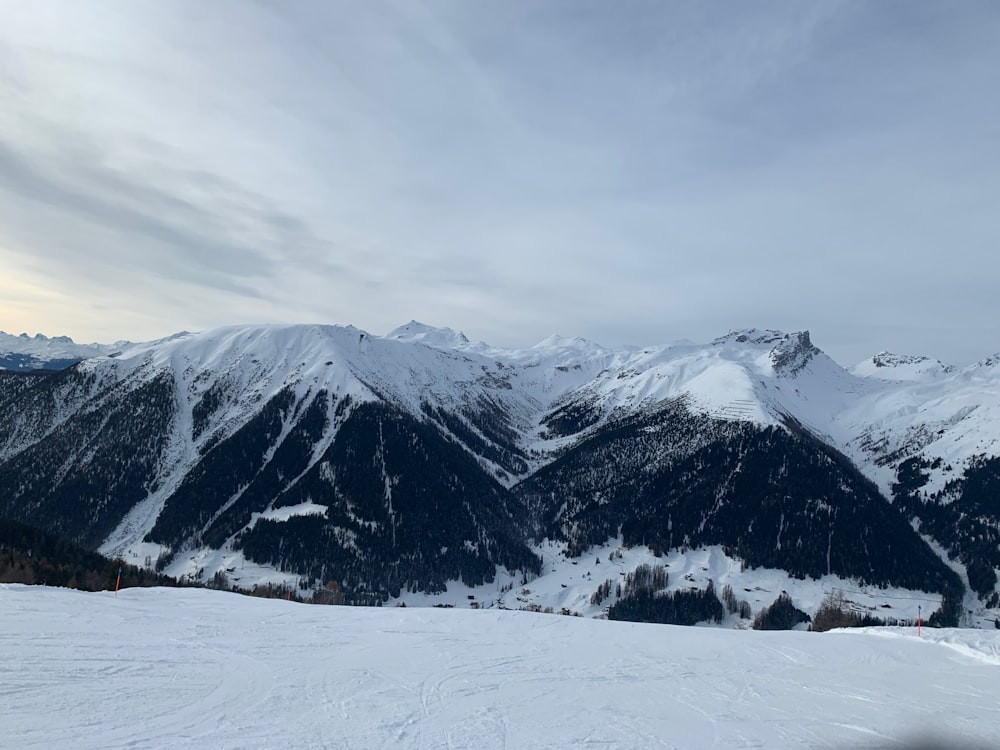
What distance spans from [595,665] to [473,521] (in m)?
163

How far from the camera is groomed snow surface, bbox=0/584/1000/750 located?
17.2m

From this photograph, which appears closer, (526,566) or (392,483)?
(526,566)

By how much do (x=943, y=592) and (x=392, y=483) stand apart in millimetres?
156547

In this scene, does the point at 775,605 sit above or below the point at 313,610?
below

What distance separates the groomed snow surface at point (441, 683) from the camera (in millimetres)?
17156

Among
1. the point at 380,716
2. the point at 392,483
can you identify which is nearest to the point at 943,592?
the point at 392,483

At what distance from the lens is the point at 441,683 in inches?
866

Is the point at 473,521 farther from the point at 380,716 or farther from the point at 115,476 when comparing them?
the point at 380,716

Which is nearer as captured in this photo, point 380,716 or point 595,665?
point 380,716

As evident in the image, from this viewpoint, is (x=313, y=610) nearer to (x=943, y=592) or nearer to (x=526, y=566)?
(x=526, y=566)

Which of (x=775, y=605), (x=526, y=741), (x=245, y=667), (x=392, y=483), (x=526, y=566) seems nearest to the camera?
(x=526, y=741)

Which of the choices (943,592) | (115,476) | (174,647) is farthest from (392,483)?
(174,647)

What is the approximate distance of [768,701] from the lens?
22.4 meters

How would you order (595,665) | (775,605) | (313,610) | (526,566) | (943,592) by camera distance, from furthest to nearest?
(526,566), (943,592), (775,605), (313,610), (595,665)
